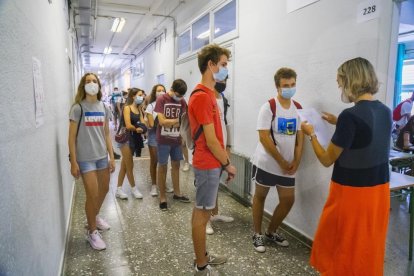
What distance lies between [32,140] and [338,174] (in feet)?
5.17

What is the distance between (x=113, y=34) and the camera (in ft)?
28.4

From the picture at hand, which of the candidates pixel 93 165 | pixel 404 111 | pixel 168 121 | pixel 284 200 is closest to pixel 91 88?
pixel 93 165

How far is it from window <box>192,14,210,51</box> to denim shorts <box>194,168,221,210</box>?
3275 millimetres

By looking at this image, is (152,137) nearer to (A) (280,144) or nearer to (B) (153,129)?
(B) (153,129)

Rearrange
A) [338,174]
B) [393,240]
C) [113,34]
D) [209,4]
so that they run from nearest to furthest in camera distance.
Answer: [338,174], [393,240], [209,4], [113,34]

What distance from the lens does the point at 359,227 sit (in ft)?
4.86

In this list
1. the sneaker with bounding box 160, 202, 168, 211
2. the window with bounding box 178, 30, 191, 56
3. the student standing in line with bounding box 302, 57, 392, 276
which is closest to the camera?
the student standing in line with bounding box 302, 57, 392, 276

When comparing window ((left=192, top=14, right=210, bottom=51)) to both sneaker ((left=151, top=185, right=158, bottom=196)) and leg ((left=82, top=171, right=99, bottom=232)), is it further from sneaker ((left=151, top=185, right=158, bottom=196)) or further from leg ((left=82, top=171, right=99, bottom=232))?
leg ((left=82, top=171, right=99, bottom=232))

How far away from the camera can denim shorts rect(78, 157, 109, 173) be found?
2.28 m

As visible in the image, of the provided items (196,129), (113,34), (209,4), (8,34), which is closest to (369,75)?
(196,129)

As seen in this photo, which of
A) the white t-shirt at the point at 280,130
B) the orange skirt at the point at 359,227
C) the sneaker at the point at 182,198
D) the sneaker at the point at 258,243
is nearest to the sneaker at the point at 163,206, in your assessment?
the sneaker at the point at 182,198

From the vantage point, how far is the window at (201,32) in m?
4.68

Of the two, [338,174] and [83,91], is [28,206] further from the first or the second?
[338,174]

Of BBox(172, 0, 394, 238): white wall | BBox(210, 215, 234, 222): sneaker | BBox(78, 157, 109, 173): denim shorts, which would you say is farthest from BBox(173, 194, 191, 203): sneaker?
BBox(78, 157, 109, 173): denim shorts
